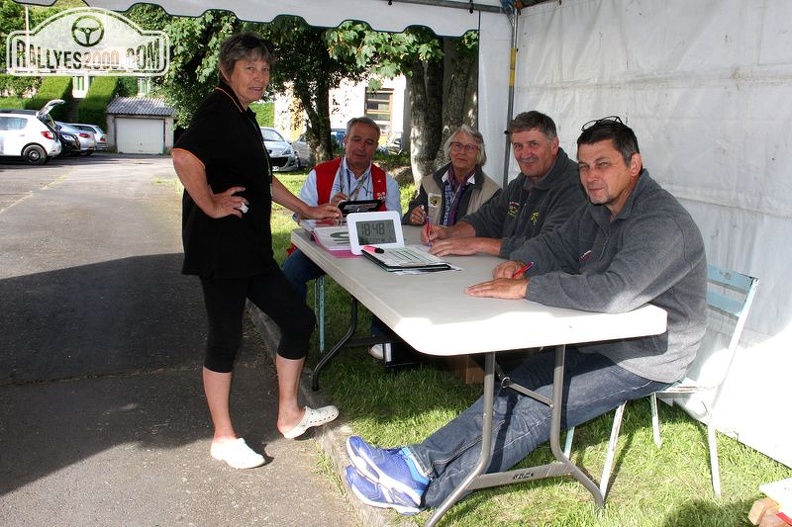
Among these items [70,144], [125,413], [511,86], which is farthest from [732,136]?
[70,144]

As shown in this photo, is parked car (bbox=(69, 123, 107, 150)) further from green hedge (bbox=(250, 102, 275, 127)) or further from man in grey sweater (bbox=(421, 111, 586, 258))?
man in grey sweater (bbox=(421, 111, 586, 258))

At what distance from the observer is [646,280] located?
7.80 feet

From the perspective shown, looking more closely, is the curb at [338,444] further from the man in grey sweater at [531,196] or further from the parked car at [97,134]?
the parked car at [97,134]

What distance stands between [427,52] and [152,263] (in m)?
3.81

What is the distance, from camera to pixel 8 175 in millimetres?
19391

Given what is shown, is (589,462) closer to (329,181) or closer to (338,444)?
(338,444)

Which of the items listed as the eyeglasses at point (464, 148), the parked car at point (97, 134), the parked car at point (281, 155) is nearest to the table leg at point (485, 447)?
the eyeglasses at point (464, 148)

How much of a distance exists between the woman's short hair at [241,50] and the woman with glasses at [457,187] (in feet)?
5.54

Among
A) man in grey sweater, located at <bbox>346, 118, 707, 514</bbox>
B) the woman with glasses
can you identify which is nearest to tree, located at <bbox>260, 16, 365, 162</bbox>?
the woman with glasses

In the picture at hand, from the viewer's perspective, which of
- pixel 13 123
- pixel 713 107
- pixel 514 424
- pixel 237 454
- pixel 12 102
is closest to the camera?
pixel 514 424

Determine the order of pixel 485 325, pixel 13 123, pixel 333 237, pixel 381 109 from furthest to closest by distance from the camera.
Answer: pixel 381 109
pixel 13 123
pixel 333 237
pixel 485 325

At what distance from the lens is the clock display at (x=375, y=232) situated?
10.9 feet

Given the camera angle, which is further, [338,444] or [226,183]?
[338,444]

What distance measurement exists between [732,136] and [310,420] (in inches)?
94.2
